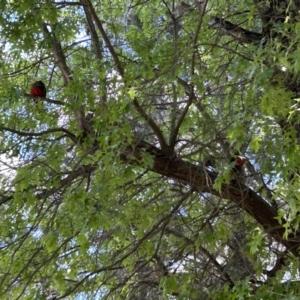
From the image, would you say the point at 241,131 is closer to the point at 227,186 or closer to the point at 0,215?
the point at 227,186

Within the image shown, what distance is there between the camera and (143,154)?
3.68 metres

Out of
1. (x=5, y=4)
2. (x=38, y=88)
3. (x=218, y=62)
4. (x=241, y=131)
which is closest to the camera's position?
(x=241, y=131)

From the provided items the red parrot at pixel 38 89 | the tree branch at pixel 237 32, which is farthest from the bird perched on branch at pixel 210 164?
the red parrot at pixel 38 89

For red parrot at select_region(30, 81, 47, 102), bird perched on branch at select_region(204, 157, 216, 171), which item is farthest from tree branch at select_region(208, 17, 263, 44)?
red parrot at select_region(30, 81, 47, 102)

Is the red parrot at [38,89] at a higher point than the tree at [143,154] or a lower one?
higher

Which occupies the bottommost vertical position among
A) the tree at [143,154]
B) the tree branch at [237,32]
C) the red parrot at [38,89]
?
the tree at [143,154]

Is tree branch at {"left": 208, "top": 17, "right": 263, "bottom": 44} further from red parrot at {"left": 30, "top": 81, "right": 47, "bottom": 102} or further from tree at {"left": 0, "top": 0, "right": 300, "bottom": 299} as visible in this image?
red parrot at {"left": 30, "top": 81, "right": 47, "bottom": 102}

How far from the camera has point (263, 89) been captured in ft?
9.92

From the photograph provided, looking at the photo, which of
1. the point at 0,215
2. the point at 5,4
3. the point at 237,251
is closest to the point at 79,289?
the point at 0,215

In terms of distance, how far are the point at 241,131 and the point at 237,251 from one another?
1.75m

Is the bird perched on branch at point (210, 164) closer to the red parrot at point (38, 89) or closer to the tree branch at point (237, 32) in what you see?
the tree branch at point (237, 32)

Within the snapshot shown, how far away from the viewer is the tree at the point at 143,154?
351 centimetres

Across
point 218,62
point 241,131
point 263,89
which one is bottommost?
point 241,131

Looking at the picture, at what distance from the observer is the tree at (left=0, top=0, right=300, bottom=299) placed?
3.51 metres
